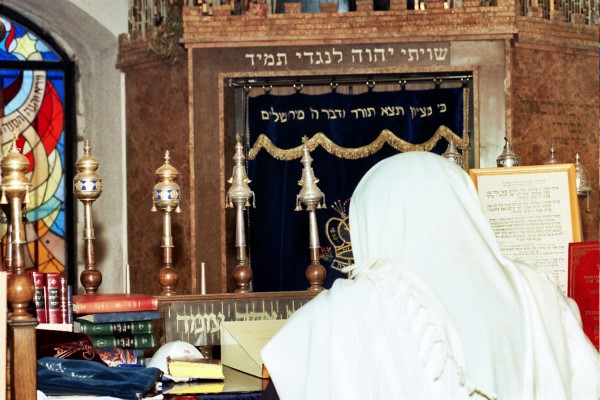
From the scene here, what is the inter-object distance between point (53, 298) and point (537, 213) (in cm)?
195

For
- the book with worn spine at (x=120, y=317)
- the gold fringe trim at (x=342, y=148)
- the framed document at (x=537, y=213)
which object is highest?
the gold fringe trim at (x=342, y=148)

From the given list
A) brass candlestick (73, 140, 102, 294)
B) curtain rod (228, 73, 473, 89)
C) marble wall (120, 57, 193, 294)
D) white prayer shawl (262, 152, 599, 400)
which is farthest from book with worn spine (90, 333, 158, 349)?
curtain rod (228, 73, 473, 89)

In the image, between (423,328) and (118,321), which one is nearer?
(423,328)

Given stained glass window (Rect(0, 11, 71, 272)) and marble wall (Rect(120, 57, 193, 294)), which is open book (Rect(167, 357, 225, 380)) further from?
stained glass window (Rect(0, 11, 71, 272))

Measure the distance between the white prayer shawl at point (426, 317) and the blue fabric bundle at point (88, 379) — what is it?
2.68 ft

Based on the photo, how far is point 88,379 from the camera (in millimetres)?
3617

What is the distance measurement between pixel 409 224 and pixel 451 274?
0.54 ft

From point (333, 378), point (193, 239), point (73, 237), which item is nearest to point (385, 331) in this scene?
point (333, 378)

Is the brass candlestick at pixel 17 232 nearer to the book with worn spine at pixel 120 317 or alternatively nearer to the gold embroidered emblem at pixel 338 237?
the book with worn spine at pixel 120 317

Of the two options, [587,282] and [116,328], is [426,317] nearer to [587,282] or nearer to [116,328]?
[587,282]

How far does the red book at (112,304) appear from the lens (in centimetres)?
458

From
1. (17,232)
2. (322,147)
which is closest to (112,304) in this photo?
(17,232)

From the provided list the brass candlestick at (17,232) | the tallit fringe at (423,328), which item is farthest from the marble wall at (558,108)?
the tallit fringe at (423,328)

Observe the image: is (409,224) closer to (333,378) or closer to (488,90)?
(333,378)
